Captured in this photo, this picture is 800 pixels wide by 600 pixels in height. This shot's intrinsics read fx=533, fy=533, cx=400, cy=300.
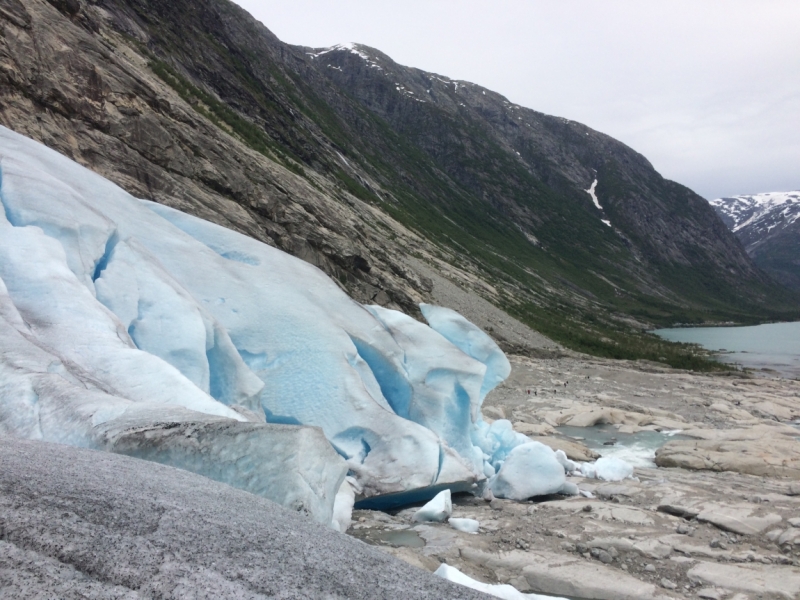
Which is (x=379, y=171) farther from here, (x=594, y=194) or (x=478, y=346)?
(x=594, y=194)

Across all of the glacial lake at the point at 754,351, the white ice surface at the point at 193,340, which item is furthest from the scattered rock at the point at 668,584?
the glacial lake at the point at 754,351

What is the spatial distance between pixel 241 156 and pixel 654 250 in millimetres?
149764

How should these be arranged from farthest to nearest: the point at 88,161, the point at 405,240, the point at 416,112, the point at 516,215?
the point at 416,112 → the point at 516,215 → the point at 405,240 → the point at 88,161

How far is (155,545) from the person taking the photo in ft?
9.00

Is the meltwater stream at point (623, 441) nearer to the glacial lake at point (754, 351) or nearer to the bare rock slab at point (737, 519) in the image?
the bare rock slab at point (737, 519)

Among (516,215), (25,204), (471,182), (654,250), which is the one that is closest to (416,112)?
(471,182)

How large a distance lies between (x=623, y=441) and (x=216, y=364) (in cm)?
1418

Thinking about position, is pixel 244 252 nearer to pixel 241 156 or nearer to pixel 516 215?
pixel 241 156

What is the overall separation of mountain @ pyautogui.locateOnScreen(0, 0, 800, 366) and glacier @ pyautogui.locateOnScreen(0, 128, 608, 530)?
881 cm

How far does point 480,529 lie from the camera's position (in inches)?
310

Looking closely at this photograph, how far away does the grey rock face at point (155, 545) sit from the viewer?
2.39m

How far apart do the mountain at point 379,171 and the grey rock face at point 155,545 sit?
16.4m

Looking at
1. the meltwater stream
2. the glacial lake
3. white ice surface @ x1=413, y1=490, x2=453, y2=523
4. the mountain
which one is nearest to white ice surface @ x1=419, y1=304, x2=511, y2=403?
the meltwater stream

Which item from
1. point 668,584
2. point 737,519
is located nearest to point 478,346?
point 737,519
